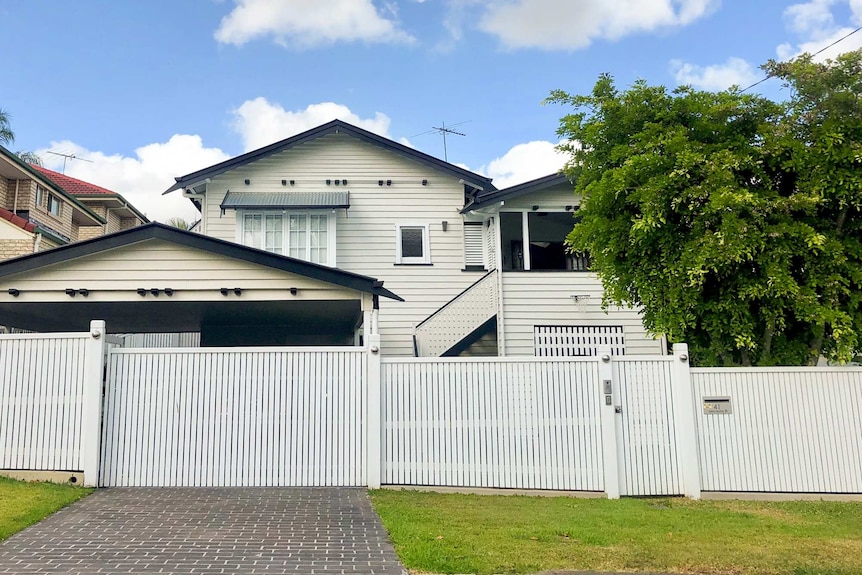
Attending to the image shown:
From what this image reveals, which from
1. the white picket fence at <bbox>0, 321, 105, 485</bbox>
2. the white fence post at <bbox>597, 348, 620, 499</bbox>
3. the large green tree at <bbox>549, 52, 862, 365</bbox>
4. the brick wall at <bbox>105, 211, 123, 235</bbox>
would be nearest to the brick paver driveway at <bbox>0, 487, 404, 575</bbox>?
the white picket fence at <bbox>0, 321, 105, 485</bbox>

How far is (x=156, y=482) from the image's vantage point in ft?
26.0

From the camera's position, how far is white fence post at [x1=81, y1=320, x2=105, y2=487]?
7777 millimetres

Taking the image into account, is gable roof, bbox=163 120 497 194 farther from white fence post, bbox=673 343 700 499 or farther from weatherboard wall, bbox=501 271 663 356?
white fence post, bbox=673 343 700 499

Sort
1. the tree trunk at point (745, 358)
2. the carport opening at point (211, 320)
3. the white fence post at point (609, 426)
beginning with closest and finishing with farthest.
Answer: the white fence post at point (609, 426)
the tree trunk at point (745, 358)
the carport opening at point (211, 320)

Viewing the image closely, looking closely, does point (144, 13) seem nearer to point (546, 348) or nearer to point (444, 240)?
point (444, 240)

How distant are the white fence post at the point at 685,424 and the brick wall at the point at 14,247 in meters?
16.4

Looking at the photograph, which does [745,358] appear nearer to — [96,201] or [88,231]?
[88,231]

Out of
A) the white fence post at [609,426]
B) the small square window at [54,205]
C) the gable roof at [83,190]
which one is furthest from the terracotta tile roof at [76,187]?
the white fence post at [609,426]

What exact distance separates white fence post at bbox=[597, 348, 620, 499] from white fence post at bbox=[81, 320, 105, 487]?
6.53m

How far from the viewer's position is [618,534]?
6051 mm

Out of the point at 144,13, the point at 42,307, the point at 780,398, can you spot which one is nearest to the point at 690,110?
the point at 780,398

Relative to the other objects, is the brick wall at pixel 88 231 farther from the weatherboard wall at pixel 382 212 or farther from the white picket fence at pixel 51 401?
the white picket fence at pixel 51 401

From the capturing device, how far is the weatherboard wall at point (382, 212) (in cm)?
1534

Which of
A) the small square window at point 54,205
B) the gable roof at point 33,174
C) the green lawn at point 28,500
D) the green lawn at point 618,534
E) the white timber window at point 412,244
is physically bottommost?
the green lawn at point 618,534
